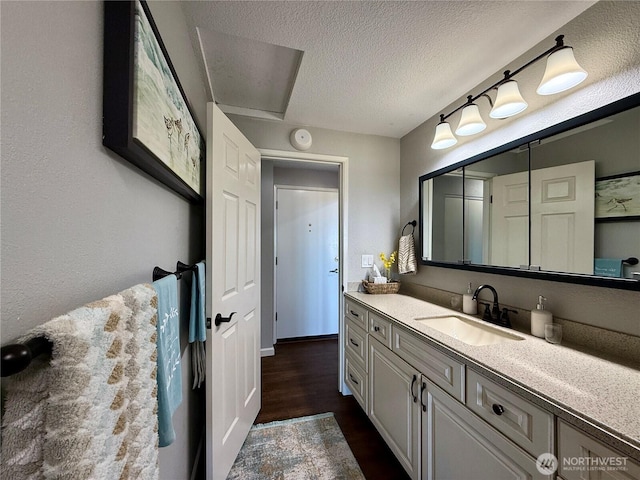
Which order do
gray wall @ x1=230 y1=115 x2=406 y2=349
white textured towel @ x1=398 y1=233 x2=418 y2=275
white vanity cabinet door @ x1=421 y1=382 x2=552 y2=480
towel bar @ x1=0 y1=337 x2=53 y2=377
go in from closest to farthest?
1. towel bar @ x1=0 y1=337 x2=53 y2=377
2. white vanity cabinet door @ x1=421 y1=382 x2=552 y2=480
3. white textured towel @ x1=398 y1=233 x2=418 y2=275
4. gray wall @ x1=230 y1=115 x2=406 y2=349

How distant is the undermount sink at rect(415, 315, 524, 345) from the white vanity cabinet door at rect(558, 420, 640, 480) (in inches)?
24.4

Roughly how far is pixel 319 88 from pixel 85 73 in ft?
4.72

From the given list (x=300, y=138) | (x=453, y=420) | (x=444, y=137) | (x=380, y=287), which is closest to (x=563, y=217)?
(x=444, y=137)

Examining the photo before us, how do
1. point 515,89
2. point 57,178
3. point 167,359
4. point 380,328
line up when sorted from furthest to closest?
1. point 380,328
2. point 515,89
3. point 167,359
4. point 57,178

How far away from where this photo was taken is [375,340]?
171cm

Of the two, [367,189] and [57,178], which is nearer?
[57,178]

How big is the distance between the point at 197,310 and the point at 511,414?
1265mm

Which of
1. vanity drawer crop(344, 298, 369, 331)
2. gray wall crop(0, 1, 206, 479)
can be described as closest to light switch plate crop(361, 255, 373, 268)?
vanity drawer crop(344, 298, 369, 331)

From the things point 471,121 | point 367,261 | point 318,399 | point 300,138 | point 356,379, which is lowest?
point 318,399

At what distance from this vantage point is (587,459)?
665 mm

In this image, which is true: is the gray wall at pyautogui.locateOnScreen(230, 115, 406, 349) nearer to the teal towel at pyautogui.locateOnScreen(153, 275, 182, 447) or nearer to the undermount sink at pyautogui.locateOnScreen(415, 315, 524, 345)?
the undermount sink at pyautogui.locateOnScreen(415, 315, 524, 345)

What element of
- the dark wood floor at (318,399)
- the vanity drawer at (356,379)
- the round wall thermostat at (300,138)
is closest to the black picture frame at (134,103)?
the round wall thermostat at (300,138)

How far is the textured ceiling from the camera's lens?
112 centimetres

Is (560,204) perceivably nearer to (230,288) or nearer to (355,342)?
(355,342)
